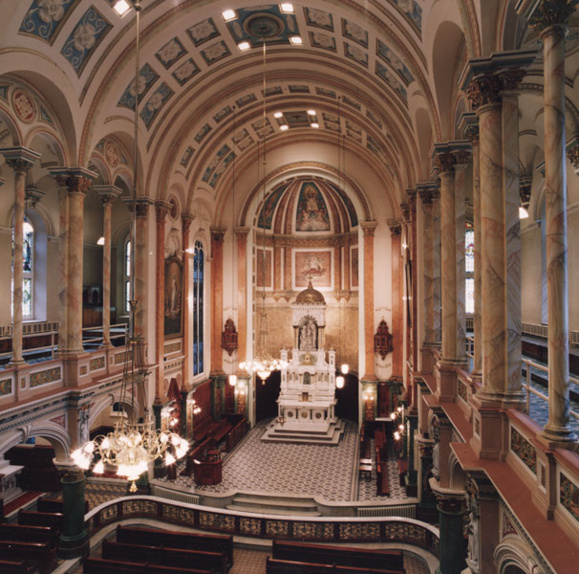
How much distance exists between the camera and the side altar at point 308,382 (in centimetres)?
2109

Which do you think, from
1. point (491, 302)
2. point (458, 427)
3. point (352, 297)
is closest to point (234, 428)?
point (352, 297)

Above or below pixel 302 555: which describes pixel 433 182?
above

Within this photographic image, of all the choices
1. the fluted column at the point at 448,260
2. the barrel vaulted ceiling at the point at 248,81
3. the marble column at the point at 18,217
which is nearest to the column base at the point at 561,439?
the fluted column at the point at 448,260

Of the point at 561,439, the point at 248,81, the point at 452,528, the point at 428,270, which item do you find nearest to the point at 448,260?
the point at 428,270

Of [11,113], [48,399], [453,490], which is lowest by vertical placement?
[453,490]

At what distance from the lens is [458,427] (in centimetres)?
741

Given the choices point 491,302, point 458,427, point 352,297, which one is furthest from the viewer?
point 352,297

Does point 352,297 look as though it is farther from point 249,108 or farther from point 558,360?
point 558,360

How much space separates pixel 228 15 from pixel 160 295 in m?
9.40

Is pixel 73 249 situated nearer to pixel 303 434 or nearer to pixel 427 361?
pixel 427 361

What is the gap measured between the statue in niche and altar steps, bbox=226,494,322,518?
9.18 m

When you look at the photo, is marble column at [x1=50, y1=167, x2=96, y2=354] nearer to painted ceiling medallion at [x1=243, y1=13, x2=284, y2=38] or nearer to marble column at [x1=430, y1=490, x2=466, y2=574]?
painted ceiling medallion at [x1=243, y1=13, x2=284, y2=38]

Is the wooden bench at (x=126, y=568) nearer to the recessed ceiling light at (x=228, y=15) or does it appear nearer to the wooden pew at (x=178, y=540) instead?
the wooden pew at (x=178, y=540)

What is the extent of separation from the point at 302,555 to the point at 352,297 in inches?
572
